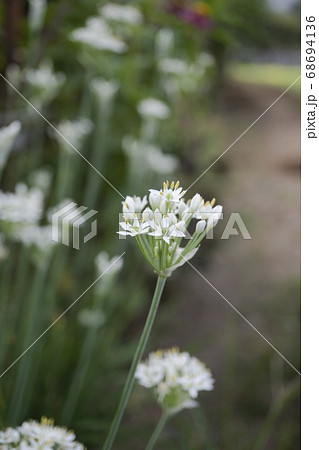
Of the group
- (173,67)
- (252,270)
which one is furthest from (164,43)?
(252,270)

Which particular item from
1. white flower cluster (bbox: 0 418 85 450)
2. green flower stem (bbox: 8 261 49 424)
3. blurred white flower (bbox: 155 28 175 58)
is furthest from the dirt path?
white flower cluster (bbox: 0 418 85 450)

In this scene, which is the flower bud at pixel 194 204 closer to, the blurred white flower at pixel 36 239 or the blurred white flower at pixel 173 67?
the blurred white flower at pixel 36 239

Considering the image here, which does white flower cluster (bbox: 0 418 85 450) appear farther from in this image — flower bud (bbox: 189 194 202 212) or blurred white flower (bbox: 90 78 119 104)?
blurred white flower (bbox: 90 78 119 104)

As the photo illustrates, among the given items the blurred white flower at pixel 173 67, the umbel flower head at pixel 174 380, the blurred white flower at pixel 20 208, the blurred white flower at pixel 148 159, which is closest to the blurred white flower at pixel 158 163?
the blurred white flower at pixel 148 159

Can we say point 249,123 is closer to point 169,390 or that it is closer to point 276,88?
point 276,88
